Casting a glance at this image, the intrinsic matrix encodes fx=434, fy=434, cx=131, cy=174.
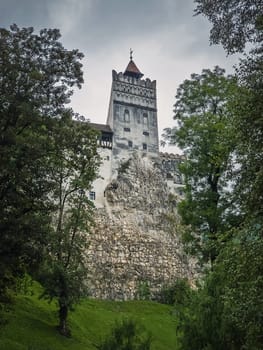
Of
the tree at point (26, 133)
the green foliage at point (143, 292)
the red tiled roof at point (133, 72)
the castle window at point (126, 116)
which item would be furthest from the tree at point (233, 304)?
the red tiled roof at point (133, 72)

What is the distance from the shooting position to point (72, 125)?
753 inches

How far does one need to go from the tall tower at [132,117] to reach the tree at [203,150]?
44.3 metres

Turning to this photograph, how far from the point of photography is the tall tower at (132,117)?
229 ft

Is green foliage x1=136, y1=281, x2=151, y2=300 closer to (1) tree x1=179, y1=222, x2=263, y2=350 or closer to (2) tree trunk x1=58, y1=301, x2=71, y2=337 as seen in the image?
(2) tree trunk x1=58, y1=301, x2=71, y2=337

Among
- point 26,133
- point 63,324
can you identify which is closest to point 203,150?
point 26,133

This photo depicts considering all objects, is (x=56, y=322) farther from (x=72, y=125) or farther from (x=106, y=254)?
(x=106, y=254)

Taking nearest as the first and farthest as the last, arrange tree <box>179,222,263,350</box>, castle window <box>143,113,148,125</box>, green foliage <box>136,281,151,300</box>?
tree <box>179,222,263,350</box>, green foliage <box>136,281,151,300</box>, castle window <box>143,113,148,125</box>

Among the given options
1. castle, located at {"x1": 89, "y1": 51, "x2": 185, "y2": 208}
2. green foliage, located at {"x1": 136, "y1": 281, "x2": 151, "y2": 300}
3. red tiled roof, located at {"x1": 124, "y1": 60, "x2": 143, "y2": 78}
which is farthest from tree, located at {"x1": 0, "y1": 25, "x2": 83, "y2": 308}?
red tiled roof, located at {"x1": 124, "y1": 60, "x2": 143, "y2": 78}

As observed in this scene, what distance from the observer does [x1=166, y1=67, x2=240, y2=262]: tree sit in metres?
19.4

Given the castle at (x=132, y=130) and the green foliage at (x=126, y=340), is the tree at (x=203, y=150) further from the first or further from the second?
the castle at (x=132, y=130)

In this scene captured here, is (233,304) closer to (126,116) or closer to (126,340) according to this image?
(126,340)

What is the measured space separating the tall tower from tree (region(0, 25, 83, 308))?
47349 mm

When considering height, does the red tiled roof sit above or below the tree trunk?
above

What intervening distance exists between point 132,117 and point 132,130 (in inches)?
107
